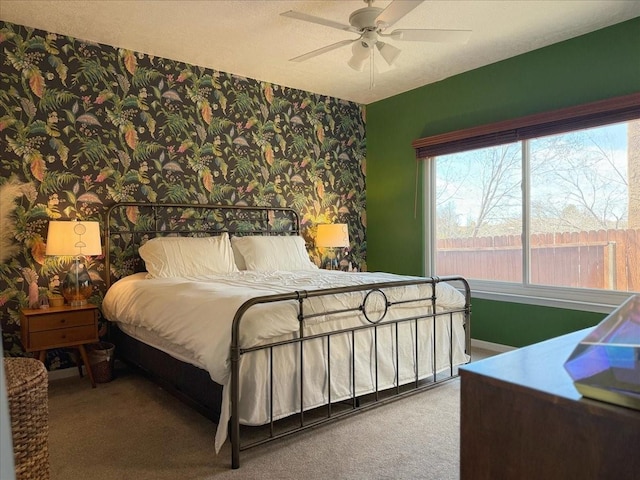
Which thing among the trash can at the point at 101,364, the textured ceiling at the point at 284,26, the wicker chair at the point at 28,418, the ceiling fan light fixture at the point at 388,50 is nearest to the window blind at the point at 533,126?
the textured ceiling at the point at 284,26

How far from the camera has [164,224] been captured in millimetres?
4000

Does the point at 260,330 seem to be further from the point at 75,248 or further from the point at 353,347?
the point at 75,248

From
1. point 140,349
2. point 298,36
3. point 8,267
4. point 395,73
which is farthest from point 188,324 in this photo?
point 395,73

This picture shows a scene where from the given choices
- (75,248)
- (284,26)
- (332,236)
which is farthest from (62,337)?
(284,26)

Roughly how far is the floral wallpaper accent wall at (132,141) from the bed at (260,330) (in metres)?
0.34

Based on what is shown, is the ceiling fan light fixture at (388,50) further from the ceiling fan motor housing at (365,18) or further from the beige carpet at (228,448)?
the beige carpet at (228,448)

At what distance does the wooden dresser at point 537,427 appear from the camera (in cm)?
60

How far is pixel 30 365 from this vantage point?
1868mm

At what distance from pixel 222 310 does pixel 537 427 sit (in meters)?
1.78

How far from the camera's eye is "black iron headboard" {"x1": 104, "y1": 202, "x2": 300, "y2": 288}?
3.73m

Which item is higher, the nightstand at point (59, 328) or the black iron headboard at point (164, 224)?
the black iron headboard at point (164, 224)

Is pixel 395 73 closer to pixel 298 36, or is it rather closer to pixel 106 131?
pixel 298 36

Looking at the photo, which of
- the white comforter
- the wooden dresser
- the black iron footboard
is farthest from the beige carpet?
A: the wooden dresser

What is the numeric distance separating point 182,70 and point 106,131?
928 mm
